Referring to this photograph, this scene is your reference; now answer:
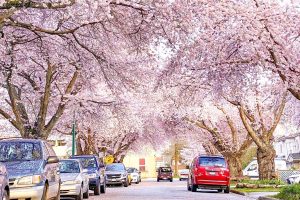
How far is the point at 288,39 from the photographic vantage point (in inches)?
841

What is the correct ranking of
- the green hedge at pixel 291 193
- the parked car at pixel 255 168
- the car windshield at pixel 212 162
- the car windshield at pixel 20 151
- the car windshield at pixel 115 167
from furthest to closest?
the parked car at pixel 255 168, the car windshield at pixel 115 167, the car windshield at pixel 212 162, the green hedge at pixel 291 193, the car windshield at pixel 20 151

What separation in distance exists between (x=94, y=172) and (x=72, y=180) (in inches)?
277

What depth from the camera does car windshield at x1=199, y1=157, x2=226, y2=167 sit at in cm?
3147

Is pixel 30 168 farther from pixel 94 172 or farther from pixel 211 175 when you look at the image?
pixel 211 175

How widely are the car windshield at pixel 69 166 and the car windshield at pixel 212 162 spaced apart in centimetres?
926

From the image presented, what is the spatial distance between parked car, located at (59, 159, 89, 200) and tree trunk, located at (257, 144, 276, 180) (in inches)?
538

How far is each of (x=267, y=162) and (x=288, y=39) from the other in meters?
15.0

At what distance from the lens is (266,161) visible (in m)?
35.2

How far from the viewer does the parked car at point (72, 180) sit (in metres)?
21.6

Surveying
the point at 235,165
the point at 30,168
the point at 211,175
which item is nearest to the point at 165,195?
the point at 211,175

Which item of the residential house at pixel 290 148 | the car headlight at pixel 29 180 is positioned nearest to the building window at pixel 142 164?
the residential house at pixel 290 148

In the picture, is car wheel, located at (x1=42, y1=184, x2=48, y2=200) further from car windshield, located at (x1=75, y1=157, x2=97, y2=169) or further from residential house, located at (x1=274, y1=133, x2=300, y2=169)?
residential house, located at (x1=274, y1=133, x2=300, y2=169)

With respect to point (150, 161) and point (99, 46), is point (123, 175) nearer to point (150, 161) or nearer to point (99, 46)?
point (99, 46)

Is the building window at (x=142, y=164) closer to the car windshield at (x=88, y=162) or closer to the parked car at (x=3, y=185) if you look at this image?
the car windshield at (x=88, y=162)
